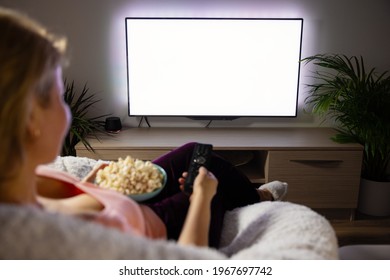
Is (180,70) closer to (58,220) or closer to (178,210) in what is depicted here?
(178,210)

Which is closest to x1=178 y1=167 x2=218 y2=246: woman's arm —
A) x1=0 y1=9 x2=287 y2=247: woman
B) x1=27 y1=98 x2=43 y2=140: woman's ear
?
x1=0 y1=9 x2=287 y2=247: woman

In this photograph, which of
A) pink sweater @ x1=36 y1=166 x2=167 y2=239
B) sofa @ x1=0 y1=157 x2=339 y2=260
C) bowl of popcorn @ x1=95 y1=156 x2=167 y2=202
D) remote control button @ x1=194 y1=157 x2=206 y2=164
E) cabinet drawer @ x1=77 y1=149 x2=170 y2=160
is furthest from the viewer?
cabinet drawer @ x1=77 y1=149 x2=170 y2=160

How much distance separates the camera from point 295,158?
7.84 feet

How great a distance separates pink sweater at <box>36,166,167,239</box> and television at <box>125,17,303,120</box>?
156cm

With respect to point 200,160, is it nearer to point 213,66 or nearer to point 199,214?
point 199,214

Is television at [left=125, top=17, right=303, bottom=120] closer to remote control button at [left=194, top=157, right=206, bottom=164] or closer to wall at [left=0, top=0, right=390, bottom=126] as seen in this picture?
wall at [left=0, top=0, right=390, bottom=126]

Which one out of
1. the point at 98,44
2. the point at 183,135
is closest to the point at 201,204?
the point at 183,135

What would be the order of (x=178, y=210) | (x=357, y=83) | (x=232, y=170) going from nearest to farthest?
(x=178, y=210), (x=232, y=170), (x=357, y=83)

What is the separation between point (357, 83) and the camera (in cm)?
239

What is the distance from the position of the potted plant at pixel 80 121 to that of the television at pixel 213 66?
0.93ft

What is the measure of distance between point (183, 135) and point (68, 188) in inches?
Result: 58.9

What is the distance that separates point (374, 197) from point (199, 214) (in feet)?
5.98

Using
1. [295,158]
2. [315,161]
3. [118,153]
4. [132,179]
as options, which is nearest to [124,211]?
[132,179]

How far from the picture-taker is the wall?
2.63 m
